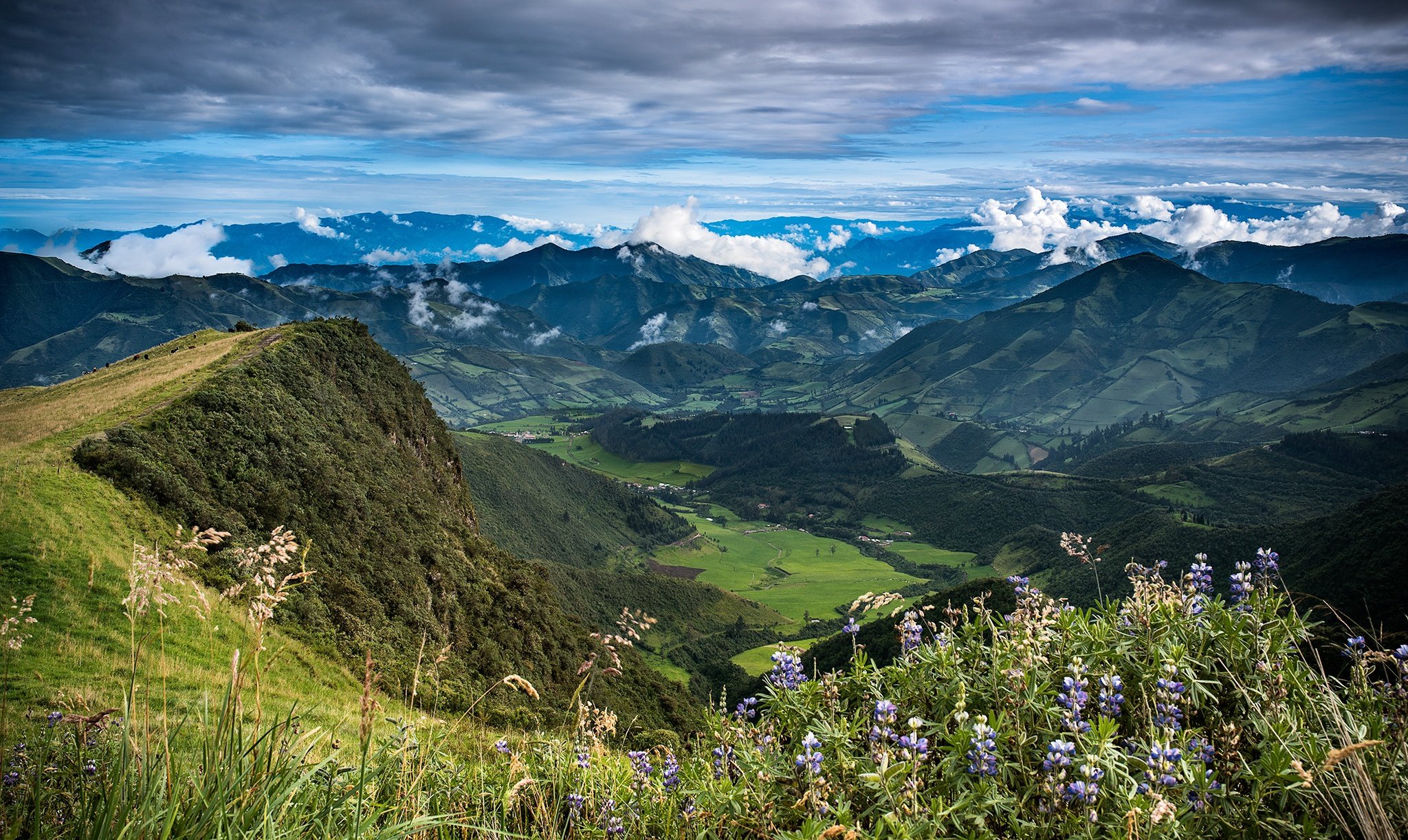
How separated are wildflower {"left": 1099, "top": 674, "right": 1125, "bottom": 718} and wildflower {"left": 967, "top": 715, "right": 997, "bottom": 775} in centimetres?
82

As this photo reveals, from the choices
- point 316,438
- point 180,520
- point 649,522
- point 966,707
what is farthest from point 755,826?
point 649,522

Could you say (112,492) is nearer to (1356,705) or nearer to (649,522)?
(1356,705)

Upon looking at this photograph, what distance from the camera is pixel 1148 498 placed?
18812 cm

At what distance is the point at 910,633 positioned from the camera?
5957mm

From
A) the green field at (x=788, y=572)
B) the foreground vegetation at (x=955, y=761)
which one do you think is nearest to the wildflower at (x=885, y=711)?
the foreground vegetation at (x=955, y=761)

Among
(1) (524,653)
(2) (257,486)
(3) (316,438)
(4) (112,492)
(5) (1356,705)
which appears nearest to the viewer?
(5) (1356,705)

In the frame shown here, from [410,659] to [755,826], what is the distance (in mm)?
26674

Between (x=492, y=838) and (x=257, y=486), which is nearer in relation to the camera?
(x=492, y=838)

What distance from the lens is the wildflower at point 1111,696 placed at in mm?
4316

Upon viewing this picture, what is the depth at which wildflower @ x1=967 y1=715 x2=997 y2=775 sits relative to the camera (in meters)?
3.87

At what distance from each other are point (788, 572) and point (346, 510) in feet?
460

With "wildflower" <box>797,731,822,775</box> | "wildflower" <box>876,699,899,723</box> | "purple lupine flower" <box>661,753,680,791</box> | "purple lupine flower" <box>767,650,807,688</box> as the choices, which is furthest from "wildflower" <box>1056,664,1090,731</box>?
"purple lupine flower" <box>661,753,680,791</box>

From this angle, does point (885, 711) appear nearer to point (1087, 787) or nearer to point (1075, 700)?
point (1075, 700)

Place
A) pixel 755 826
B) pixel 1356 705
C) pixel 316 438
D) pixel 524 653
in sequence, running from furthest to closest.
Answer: pixel 316 438
pixel 524 653
pixel 1356 705
pixel 755 826
